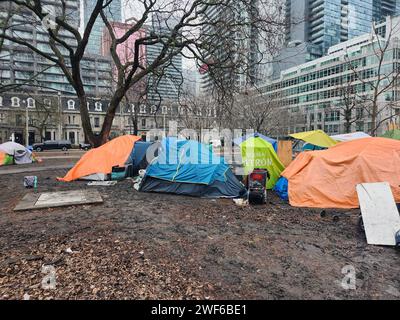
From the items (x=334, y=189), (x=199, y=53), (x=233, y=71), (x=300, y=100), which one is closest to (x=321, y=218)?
(x=334, y=189)

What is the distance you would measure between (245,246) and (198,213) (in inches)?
77.0

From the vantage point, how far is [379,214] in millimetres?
4621

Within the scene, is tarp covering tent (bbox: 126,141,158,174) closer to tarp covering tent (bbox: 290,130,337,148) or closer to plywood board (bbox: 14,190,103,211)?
plywood board (bbox: 14,190,103,211)

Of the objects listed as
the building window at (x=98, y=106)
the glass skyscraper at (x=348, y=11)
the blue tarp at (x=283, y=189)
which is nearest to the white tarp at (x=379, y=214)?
the blue tarp at (x=283, y=189)

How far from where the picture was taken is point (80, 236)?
4238 millimetres

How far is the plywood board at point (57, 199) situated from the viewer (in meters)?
5.99

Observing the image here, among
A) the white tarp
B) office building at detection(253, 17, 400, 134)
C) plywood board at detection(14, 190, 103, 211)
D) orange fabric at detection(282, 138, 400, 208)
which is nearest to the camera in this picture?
the white tarp

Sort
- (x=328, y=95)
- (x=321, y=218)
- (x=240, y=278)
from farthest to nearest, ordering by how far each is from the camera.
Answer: (x=328, y=95) → (x=321, y=218) → (x=240, y=278)

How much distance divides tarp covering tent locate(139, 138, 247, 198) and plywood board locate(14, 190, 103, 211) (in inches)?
67.0

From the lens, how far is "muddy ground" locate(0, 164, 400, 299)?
9.30 feet

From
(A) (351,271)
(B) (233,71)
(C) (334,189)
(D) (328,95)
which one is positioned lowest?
(A) (351,271)

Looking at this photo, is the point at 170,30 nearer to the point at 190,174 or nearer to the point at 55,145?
the point at 190,174

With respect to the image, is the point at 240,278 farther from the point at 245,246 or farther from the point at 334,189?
the point at 334,189

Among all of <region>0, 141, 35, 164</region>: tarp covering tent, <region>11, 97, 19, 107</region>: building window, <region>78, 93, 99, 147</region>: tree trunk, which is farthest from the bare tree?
<region>11, 97, 19, 107</region>: building window
